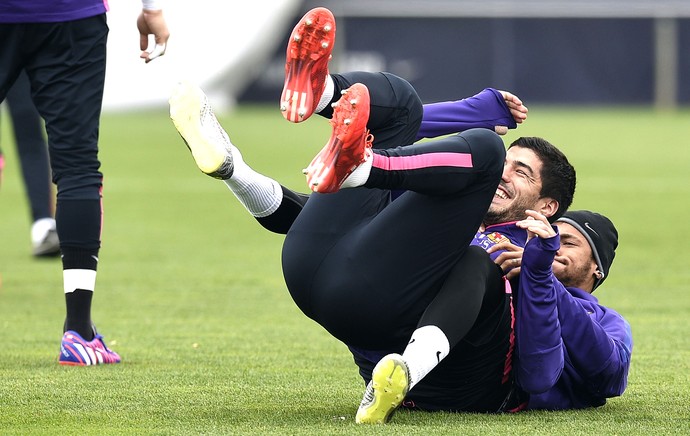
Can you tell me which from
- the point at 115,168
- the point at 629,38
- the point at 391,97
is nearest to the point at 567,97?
the point at 629,38

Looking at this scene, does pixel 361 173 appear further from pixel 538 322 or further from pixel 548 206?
pixel 548 206

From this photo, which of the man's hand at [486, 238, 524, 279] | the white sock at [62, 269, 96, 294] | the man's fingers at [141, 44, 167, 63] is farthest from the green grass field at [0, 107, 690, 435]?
the man's fingers at [141, 44, 167, 63]

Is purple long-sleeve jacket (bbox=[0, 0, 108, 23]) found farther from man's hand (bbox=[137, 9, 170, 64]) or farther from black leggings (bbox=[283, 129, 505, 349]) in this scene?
black leggings (bbox=[283, 129, 505, 349])

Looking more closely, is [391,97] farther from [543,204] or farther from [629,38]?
[629,38]

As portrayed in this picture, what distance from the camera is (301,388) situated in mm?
3533

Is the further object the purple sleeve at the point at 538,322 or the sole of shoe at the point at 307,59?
the sole of shoe at the point at 307,59

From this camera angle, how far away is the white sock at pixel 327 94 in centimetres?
337

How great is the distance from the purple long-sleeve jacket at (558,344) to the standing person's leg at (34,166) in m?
3.96

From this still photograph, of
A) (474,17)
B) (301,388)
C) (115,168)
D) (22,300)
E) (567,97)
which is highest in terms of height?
(301,388)

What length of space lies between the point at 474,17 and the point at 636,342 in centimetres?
2120

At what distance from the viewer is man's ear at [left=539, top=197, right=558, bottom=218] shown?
3379 mm

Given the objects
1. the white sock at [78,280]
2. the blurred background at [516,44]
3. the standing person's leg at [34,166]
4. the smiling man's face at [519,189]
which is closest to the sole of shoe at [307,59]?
the smiling man's face at [519,189]

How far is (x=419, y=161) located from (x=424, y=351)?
17.1 inches

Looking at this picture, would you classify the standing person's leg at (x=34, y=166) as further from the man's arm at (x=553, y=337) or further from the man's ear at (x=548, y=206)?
the man's arm at (x=553, y=337)
